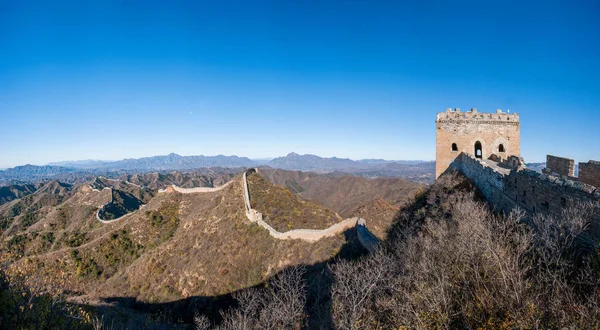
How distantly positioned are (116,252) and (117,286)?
6.85 meters

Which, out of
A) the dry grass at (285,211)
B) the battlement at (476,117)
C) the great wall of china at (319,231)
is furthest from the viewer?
the dry grass at (285,211)

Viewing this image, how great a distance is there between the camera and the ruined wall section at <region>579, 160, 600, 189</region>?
10.6 meters

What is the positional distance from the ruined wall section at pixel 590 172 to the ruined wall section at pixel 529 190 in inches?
97.6

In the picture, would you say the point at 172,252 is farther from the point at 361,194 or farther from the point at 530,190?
the point at 361,194

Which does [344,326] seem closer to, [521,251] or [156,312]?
[521,251]

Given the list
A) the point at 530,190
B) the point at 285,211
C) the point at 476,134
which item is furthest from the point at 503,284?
the point at 285,211

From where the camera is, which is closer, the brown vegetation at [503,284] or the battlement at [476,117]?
the brown vegetation at [503,284]

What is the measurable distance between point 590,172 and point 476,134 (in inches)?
423

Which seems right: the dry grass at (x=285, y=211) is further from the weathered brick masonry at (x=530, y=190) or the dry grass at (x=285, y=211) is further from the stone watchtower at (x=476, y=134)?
the weathered brick masonry at (x=530, y=190)

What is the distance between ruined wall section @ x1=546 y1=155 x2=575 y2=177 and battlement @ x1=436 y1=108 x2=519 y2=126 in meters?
6.28

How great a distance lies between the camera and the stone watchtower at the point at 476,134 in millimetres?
20844

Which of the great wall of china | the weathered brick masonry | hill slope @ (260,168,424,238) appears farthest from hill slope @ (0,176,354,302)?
the weathered brick masonry

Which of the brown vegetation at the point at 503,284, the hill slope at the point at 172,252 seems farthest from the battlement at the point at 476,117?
the brown vegetation at the point at 503,284

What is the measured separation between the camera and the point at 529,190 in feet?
31.9
